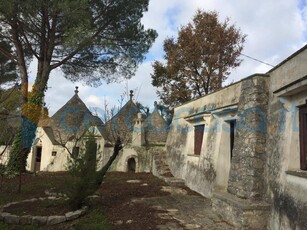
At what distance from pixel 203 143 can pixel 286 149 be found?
17.4 feet

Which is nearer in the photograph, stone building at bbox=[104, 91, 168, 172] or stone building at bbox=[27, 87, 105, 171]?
stone building at bbox=[104, 91, 168, 172]

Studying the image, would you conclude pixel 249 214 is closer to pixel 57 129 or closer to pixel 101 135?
pixel 101 135

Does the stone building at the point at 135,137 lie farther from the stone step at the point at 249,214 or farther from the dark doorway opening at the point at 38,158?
the stone step at the point at 249,214

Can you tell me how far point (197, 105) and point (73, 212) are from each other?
21.5ft

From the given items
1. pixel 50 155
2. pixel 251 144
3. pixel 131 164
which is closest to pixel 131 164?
pixel 131 164

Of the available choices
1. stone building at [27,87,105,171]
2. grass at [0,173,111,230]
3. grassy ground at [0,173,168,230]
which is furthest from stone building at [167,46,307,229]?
stone building at [27,87,105,171]

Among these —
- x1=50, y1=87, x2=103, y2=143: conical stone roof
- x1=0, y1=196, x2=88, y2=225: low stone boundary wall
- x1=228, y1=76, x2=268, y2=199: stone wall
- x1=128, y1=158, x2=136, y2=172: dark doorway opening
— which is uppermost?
x1=50, y1=87, x2=103, y2=143: conical stone roof

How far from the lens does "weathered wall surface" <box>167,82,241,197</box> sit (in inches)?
396

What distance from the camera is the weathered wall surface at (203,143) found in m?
10.1

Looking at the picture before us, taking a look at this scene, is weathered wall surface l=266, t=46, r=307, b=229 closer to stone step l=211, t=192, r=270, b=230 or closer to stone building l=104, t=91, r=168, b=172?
stone step l=211, t=192, r=270, b=230

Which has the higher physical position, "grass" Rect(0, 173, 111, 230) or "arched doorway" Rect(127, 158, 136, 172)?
"arched doorway" Rect(127, 158, 136, 172)

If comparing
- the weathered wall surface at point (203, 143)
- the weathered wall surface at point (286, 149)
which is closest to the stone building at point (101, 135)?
the weathered wall surface at point (203, 143)

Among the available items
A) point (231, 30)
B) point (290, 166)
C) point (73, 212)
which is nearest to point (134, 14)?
point (231, 30)

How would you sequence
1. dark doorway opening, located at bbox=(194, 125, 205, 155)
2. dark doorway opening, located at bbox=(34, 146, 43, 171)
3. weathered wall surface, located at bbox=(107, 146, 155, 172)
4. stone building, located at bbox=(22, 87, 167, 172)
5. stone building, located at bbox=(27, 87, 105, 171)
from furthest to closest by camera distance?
dark doorway opening, located at bbox=(34, 146, 43, 171) → stone building, located at bbox=(27, 87, 105, 171) → stone building, located at bbox=(22, 87, 167, 172) → weathered wall surface, located at bbox=(107, 146, 155, 172) → dark doorway opening, located at bbox=(194, 125, 205, 155)
